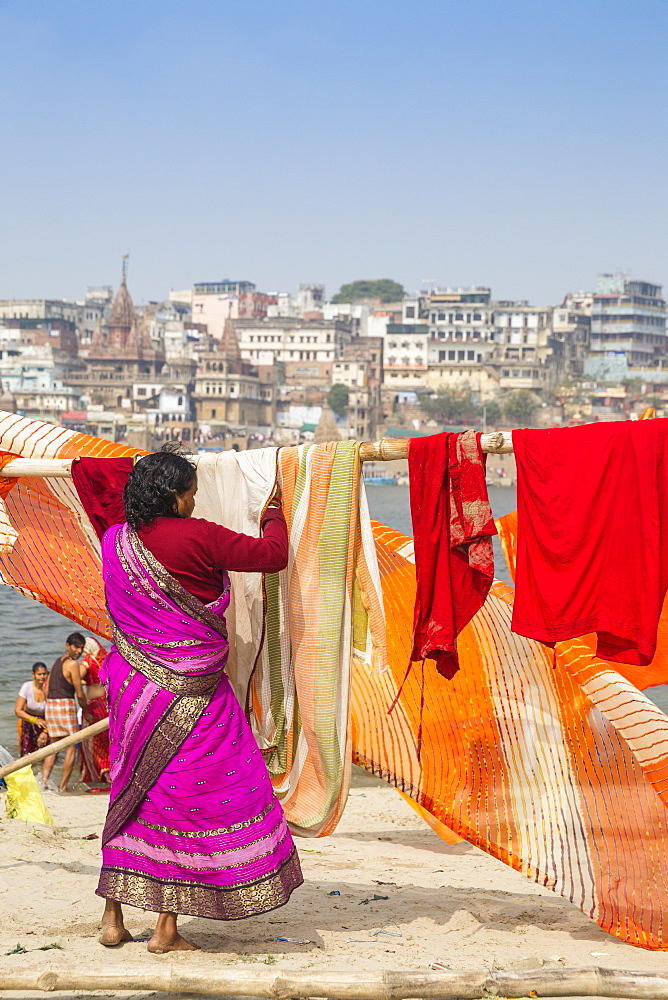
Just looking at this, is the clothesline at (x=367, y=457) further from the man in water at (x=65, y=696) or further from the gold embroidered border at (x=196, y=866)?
the man in water at (x=65, y=696)

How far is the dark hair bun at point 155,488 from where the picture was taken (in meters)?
3.12

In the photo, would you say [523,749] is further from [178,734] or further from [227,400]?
[227,400]

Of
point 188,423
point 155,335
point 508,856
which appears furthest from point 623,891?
point 155,335

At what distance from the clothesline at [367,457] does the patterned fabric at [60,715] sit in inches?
146

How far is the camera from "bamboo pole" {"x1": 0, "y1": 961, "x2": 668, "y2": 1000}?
279 centimetres

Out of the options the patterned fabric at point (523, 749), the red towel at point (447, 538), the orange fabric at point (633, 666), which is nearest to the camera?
the red towel at point (447, 538)

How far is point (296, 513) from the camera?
3.52 m

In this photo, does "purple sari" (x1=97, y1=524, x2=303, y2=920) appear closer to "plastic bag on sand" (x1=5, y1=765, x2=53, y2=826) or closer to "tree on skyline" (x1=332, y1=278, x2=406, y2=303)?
"plastic bag on sand" (x1=5, y1=765, x2=53, y2=826)

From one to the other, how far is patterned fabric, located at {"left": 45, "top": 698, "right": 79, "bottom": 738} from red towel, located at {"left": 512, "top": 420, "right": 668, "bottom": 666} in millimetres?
4895

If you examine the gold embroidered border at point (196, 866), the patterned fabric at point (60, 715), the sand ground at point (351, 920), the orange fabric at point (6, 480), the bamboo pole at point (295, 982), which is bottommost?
the patterned fabric at point (60, 715)

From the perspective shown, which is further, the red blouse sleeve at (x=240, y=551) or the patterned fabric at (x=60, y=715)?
the patterned fabric at (x=60, y=715)

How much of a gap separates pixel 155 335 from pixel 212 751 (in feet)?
347

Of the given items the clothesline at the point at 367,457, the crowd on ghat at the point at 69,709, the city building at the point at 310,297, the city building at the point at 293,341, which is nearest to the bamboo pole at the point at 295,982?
the clothesline at the point at 367,457

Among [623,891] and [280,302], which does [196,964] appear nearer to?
[623,891]
